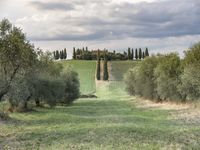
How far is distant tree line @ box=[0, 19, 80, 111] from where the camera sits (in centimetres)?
4269

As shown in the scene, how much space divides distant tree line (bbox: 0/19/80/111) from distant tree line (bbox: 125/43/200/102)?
1830cm

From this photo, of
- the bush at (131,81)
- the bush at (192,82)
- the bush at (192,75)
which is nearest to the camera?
the bush at (192,82)

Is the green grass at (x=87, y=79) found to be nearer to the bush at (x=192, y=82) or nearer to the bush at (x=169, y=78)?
the bush at (x=169, y=78)

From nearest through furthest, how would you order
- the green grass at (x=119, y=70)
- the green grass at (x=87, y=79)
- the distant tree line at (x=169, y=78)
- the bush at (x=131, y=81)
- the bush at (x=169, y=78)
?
the distant tree line at (x=169, y=78) → the bush at (x=169, y=78) → the bush at (x=131, y=81) → the green grass at (x=87, y=79) → the green grass at (x=119, y=70)

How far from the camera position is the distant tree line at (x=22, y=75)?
140 ft

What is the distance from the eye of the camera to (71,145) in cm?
2767

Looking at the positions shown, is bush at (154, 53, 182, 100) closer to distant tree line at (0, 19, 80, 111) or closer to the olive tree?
distant tree line at (0, 19, 80, 111)

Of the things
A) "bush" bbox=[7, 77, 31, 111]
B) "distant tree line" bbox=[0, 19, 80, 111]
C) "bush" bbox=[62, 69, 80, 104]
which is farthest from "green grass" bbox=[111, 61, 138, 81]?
"bush" bbox=[7, 77, 31, 111]

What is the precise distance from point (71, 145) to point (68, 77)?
72.8 metres

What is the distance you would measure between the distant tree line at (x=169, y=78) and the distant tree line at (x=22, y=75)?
18.3 m

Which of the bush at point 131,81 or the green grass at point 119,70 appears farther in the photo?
the green grass at point 119,70

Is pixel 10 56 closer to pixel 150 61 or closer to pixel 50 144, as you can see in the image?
pixel 50 144

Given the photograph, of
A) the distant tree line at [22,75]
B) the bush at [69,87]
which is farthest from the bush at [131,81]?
the distant tree line at [22,75]

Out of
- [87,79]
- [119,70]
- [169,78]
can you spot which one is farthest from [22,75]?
[119,70]
